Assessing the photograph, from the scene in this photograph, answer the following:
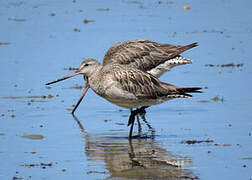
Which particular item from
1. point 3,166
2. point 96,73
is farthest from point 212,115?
point 3,166

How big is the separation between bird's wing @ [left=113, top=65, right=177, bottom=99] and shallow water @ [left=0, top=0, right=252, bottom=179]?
72cm

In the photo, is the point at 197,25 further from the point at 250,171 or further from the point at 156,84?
the point at 250,171

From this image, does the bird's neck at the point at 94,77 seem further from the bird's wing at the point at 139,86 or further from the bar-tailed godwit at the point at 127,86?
the bird's wing at the point at 139,86

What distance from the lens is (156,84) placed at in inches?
407

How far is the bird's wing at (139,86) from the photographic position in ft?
33.1

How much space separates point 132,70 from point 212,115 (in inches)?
76.8

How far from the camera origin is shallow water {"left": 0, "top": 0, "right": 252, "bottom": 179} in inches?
340

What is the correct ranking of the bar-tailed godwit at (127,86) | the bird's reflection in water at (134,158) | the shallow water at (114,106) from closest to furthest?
1. the bird's reflection in water at (134,158)
2. the shallow water at (114,106)
3. the bar-tailed godwit at (127,86)

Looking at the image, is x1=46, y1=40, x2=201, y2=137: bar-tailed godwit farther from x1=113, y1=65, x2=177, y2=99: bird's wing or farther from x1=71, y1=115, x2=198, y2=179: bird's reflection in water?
x1=71, y1=115, x2=198, y2=179: bird's reflection in water

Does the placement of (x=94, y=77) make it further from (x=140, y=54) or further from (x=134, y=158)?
(x=140, y=54)

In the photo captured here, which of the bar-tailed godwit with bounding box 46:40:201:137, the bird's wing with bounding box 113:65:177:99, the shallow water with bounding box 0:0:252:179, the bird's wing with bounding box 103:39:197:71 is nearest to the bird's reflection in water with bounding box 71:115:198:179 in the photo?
the shallow water with bounding box 0:0:252:179

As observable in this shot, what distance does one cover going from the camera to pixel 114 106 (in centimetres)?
1257

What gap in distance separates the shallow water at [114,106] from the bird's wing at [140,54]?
85cm

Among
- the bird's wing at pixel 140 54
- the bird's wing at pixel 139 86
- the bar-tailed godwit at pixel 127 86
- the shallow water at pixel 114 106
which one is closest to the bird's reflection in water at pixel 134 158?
the shallow water at pixel 114 106
